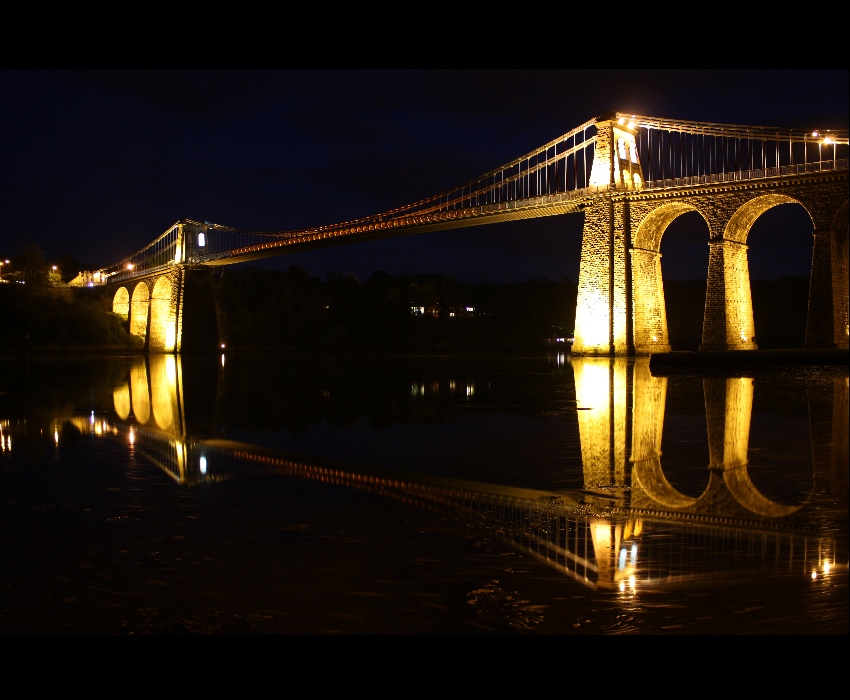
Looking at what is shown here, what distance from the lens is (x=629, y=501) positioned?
16.3 ft

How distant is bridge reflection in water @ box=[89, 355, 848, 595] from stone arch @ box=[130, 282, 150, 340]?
2290 inches

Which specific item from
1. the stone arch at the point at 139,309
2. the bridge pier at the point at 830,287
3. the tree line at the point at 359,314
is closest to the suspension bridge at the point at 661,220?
the bridge pier at the point at 830,287

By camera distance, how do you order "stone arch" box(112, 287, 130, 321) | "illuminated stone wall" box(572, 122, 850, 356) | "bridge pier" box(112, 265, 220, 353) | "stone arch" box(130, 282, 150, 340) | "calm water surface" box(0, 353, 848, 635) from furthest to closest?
"stone arch" box(112, 287, 130, 321), "stone arch" box(130, 282, 150, 340), "bridge pier" box(112, 265, 220, 353), "illuminated stone wall" box(572, 122, 850, 356), "calm water surface" box(0, 353, 848, 635)

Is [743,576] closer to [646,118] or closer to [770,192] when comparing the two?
[770,192]

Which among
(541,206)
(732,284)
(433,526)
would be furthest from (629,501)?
(541,206)

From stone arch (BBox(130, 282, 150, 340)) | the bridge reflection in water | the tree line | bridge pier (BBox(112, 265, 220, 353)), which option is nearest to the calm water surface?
the bridge reflection in water

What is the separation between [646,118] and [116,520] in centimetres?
3035

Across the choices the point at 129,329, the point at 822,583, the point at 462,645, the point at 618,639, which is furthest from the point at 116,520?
the point at 129,329

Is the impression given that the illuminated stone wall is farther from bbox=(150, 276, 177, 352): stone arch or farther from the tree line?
bbox=(150, 276, 177, 352): stone arch

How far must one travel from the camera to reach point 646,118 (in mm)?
31234

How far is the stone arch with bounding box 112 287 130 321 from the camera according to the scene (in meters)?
69.0

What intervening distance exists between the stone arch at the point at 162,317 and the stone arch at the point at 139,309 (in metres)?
3.38

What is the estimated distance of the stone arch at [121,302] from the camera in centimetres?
6900

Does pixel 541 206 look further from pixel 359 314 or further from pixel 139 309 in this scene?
pixel 139 309
